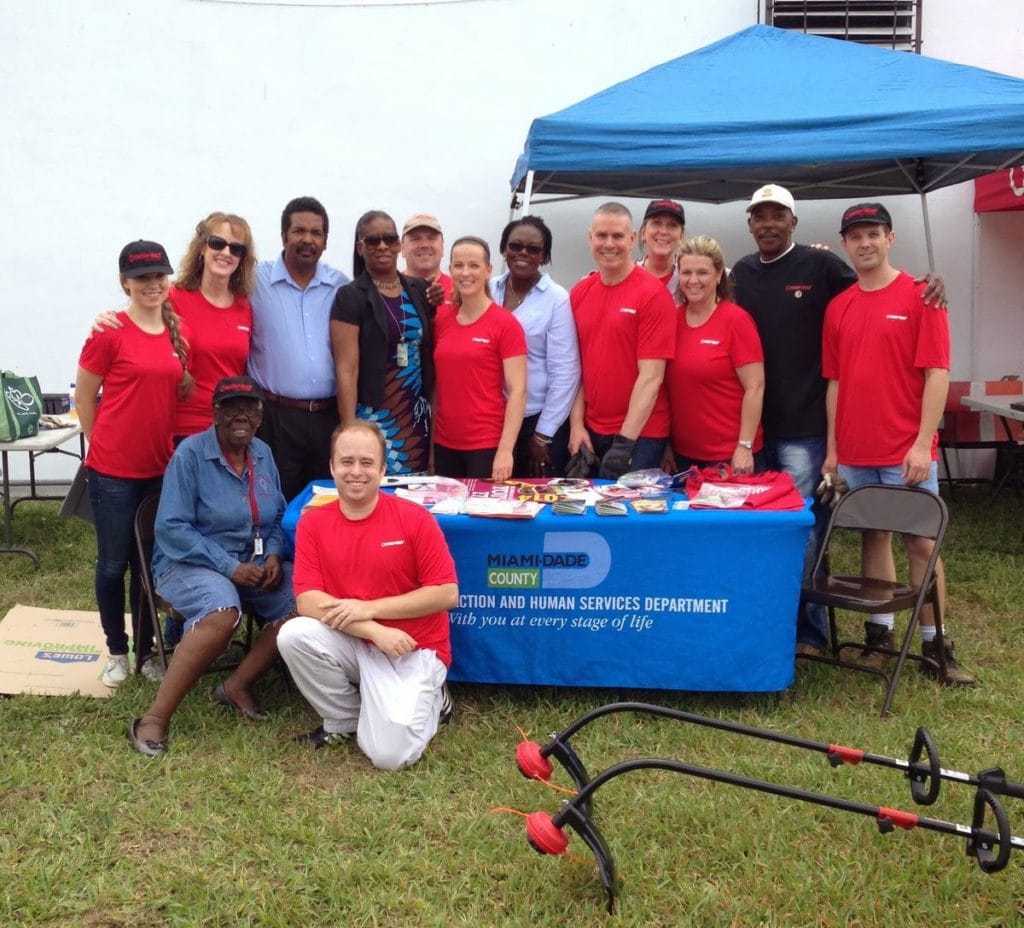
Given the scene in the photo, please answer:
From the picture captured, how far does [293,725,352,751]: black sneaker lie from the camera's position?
330 centimetres

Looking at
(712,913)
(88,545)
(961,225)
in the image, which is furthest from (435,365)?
(961,225)

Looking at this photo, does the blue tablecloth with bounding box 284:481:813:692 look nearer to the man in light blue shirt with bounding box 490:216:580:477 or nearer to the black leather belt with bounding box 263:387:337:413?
the black leather belt with bounding box 263:387:337:413

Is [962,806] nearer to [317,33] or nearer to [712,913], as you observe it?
[712,913]

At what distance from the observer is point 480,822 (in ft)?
9.21

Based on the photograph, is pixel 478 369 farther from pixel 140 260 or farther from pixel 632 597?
pixel 140 260

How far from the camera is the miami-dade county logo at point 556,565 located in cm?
347

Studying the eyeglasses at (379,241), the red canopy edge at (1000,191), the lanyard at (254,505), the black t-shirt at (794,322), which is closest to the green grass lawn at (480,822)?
the lanyard at (254,505)

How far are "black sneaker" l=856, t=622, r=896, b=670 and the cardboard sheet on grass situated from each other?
292 cm

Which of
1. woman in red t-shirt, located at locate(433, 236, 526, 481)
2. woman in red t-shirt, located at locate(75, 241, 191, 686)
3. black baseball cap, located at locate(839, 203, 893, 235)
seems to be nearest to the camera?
woman in red t-shirt, located at locate(75, 241, 191, 686)

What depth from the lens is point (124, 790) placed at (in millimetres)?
3016

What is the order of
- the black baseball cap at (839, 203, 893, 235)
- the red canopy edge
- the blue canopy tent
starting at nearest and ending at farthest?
the black baseball cap at (839, 203, 893, 235) → the blue canopy tent → the red canopy edge

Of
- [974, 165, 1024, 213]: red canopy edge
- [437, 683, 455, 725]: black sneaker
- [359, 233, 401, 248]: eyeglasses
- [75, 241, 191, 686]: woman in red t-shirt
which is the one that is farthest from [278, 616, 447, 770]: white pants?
[974, 165, 1024, 213]: red canopy edge

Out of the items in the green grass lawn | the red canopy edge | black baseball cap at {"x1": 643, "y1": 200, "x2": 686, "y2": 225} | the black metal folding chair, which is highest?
the red canopy edge

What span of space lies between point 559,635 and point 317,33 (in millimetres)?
4950
